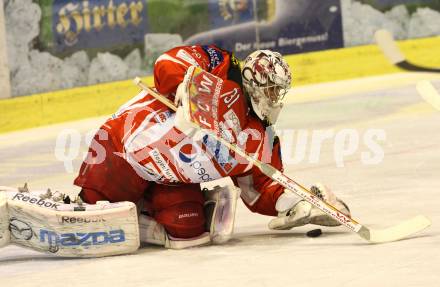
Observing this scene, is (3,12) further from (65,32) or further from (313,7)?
(313,7)

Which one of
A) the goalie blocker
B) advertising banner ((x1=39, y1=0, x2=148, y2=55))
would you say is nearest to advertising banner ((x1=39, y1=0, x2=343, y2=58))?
advertising banner ((x1=39, y1=0, x2=148, y2=55))

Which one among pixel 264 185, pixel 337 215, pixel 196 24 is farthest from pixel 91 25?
pixel 337 215

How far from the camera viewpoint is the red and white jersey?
3680 mm

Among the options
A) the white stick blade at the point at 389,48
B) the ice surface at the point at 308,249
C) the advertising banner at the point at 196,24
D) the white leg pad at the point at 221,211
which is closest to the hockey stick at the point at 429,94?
the ice surface at the point at 308,249

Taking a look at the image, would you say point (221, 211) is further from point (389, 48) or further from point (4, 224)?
point (389, 48)

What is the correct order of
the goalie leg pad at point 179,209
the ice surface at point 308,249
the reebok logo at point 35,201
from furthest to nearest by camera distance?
the goalie leg pad at point 179,209
the reebok logo at point 35,201
the ice surface at point 308,249

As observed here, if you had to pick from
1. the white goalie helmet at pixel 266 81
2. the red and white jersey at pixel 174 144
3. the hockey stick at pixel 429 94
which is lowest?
the hockey stick at pixel 429 94

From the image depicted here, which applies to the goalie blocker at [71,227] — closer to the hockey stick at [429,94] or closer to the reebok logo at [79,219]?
the reebok logo at [79,219]

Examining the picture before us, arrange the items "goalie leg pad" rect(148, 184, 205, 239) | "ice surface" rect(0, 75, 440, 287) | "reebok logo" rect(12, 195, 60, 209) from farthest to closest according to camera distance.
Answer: "goalie leg pad" rect(148, 184, 205, 239), "reebok logo" rect(12, 195, 60, 209), "ice surface" rect(0, 75, 440, 287)

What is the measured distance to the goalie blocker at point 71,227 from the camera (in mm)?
3549

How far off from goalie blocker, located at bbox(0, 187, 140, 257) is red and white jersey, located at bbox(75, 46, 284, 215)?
21 cm

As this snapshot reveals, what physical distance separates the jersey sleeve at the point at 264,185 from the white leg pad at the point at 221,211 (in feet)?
0.27

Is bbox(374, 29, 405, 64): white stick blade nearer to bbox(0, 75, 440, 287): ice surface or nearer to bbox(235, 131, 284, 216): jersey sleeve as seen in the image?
bbox(0, 75, 440, 287): ice surface

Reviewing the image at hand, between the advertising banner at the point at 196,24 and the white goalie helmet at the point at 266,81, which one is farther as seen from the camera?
the advertising banner at the point at 196,24
